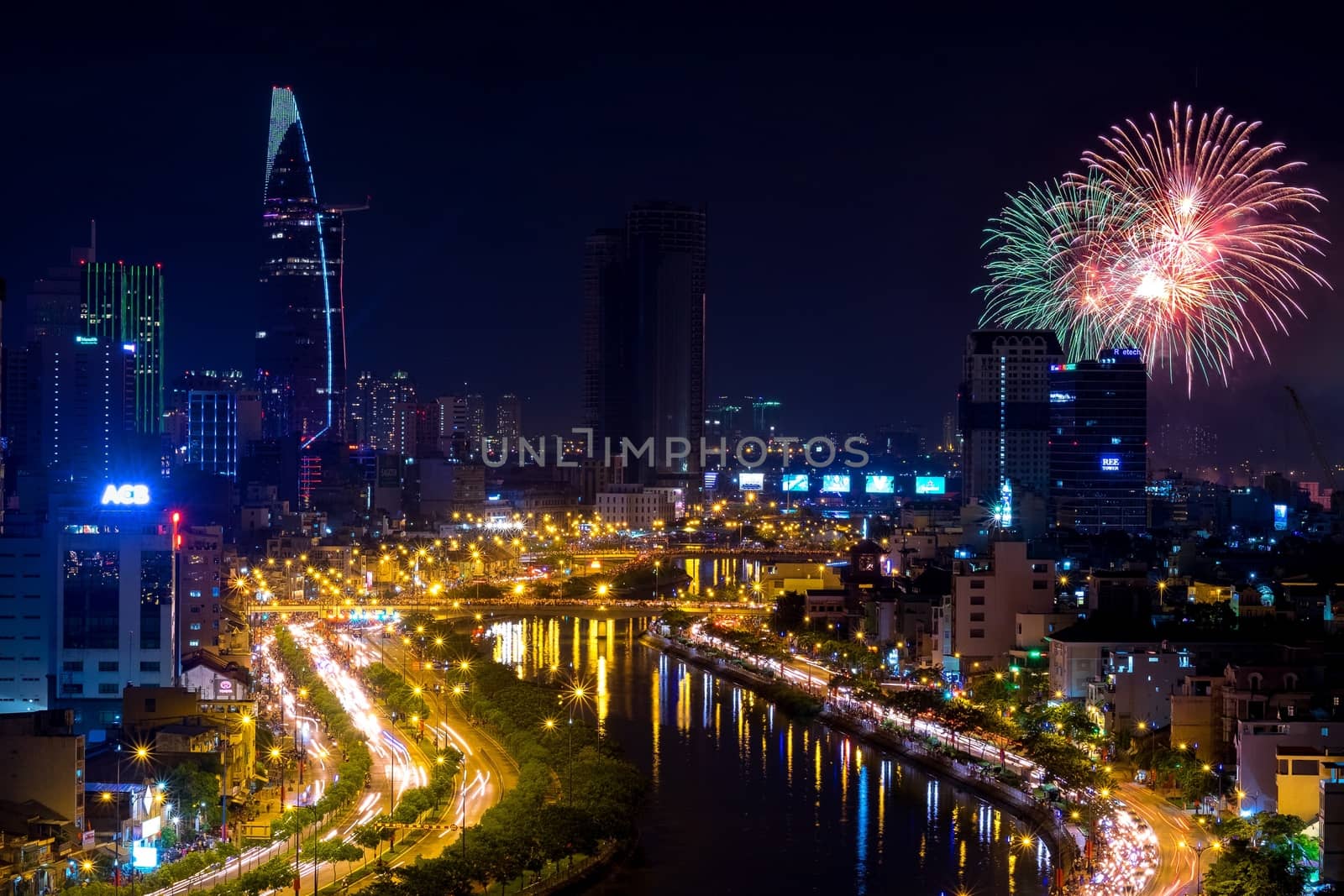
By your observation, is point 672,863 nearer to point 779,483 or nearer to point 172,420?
point 172,420

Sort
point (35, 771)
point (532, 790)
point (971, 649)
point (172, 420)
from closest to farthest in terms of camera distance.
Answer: point (35, 771) → point (532, 790) → point (971, 649) → point (172, 420)

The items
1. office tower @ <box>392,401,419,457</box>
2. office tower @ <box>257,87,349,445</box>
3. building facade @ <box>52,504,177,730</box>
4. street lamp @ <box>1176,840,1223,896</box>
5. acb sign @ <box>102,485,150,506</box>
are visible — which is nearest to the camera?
street lamp @ <box>1176,840,1223,896</box>

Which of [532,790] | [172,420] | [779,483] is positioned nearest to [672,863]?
[532,790]

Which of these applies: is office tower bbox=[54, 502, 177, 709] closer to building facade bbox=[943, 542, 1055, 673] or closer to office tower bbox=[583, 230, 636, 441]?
building facade bbox=[943, 542, 1055, 673]

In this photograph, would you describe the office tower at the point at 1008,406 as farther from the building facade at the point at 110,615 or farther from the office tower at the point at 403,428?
the building facade at the point at 110,615

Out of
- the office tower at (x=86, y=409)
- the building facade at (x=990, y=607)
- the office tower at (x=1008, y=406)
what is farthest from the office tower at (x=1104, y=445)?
the office tower at (x=86, y=409)

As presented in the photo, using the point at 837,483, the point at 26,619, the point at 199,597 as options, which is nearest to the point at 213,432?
the point at 837,483

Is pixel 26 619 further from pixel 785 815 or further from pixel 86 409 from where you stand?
pixel 86 409

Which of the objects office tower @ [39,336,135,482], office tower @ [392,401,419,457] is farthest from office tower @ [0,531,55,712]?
office tower @ [392,401,419,457]
